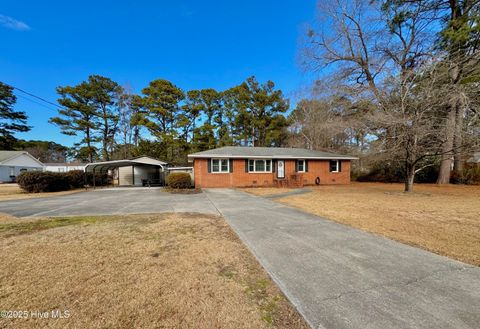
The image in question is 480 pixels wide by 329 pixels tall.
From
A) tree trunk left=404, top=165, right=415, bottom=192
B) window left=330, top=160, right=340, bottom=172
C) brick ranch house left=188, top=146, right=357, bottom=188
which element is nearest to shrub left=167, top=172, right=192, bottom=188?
brick ranch house left=188, top=146, right=357, bottom=188

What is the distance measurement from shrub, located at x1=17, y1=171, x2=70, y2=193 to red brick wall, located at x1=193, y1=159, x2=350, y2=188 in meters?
10.2

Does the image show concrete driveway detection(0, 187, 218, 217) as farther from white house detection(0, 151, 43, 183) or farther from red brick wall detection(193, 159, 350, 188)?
white house detection(0, 151, 43, 183)

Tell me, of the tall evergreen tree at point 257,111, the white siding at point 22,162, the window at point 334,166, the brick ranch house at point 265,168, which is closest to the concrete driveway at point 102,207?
the brick ranch house at point 265,168

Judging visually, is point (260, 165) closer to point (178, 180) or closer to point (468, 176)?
point (178, 180)

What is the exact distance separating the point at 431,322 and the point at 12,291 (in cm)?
463

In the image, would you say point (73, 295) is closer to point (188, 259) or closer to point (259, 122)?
point (188, 259)

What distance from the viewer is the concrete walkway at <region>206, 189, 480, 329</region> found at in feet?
6.68

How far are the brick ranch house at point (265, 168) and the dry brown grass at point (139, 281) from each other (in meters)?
10.4

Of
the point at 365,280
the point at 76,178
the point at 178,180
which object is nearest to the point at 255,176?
the point at 178,180

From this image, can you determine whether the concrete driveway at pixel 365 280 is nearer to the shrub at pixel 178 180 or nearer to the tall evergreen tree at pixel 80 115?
the shrub at pixel 178 180

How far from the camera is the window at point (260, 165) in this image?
16344mm

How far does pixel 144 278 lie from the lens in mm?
2834

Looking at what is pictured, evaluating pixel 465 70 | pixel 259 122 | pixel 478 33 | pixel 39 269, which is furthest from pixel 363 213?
pixel 259 122

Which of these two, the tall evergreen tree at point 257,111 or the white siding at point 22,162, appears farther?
the tall evergreen tree at point 257,111
